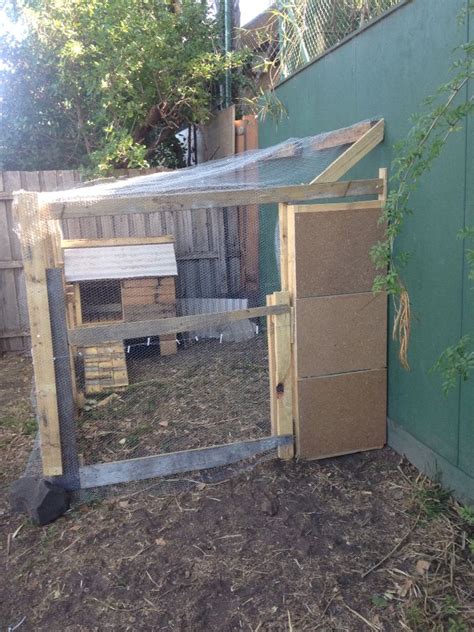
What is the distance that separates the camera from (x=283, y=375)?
3855 millimetres

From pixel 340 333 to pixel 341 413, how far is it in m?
0.55

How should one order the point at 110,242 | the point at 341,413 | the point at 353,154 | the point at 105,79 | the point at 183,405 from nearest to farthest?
the point at 353,154 < the point at 341,413 < the point at 183,405 < the point at 110,242 < the point at 105,79

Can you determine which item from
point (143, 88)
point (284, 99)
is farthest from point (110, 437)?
point (143, 88)

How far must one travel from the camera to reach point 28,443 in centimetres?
456

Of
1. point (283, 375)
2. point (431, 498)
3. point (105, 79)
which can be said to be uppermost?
point (105, 79)

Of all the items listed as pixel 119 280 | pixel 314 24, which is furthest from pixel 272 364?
pixel 314 24

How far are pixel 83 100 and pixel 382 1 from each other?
14.9 feet

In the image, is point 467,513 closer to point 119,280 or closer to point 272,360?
point 272,360

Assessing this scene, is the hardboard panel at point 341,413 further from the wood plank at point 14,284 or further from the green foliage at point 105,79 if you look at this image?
the wood plank at point 14,284

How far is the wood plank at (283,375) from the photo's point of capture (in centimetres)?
380

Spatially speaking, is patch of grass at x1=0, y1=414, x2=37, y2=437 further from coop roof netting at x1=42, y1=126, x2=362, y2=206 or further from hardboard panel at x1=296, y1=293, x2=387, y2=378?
hardboard panel at x1=296, y1=293, x2=387, y2=378

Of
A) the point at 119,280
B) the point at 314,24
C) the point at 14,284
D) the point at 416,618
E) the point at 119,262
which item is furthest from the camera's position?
the point at 14,284

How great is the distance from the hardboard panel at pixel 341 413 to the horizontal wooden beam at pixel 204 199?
120 centimetres

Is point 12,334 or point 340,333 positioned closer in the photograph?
point 340,333
